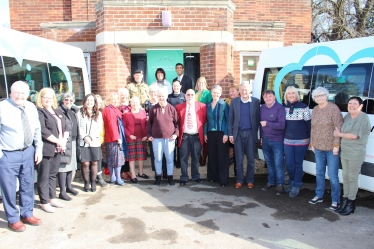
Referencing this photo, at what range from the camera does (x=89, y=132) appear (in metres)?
5.93

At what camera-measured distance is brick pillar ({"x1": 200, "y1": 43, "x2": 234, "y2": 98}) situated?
8484 mm

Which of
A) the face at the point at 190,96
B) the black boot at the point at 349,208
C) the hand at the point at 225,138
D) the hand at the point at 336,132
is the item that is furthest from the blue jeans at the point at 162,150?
the black boot at the point at 349,208

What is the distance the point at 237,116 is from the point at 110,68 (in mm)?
3754

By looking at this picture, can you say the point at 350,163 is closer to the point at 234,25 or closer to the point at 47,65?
the point at 47,65

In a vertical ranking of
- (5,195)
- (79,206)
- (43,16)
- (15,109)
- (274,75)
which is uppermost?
(43,16)

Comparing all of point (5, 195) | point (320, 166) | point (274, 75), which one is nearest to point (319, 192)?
point (320, 166)

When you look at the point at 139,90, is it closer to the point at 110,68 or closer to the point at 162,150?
the point at 110,68

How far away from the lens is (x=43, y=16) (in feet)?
36.6

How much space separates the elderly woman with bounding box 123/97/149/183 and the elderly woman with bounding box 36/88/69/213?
1448 mm

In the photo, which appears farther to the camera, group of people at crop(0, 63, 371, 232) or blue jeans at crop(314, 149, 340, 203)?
blue jeans at crop(314, 149, 340, 203)


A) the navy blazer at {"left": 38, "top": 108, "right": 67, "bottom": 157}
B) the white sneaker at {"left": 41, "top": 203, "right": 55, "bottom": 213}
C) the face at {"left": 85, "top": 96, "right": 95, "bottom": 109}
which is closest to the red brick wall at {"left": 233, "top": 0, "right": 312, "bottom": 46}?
the face at {"left": 85, "top": 96, "right": 95, "bottom": 109}

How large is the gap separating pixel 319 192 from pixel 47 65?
5.01 metres

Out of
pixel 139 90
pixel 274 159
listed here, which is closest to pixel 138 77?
pixel 139 90

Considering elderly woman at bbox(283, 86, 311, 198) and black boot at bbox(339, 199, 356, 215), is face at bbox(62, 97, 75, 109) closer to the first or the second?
elderly woman at bbox(283, 86, 311, 198)
